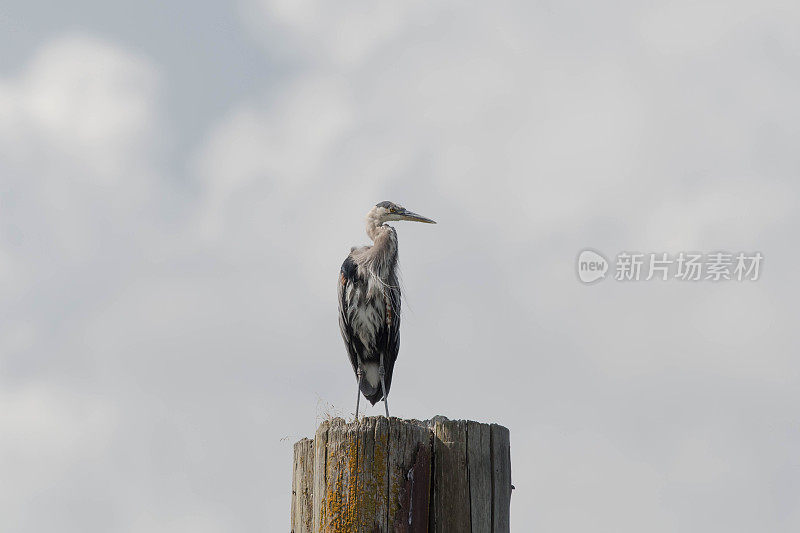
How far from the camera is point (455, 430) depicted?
4.32m

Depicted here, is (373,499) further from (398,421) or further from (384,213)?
(384,213)

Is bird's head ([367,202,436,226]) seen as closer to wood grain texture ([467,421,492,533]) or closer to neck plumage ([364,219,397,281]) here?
neck plumage ([364,219,397,281])

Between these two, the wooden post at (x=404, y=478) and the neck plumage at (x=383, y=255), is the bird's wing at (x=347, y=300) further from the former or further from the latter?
the wooden post at (x=404, y=478)

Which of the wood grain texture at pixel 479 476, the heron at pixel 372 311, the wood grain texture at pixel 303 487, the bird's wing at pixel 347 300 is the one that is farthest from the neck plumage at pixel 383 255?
the wood grain texture at pixel 479 476

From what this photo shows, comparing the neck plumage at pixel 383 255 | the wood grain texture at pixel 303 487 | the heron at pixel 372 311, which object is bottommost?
the wood grain texture at pixel 303 487

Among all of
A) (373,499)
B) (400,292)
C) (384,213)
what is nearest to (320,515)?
(373,499)

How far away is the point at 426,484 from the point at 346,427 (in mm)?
438

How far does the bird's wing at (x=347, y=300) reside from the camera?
361 inches

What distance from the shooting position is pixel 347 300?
918 cm

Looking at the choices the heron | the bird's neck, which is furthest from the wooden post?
the bird's neck

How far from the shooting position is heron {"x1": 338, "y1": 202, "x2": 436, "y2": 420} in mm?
9055

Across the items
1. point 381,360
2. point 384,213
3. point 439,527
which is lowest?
point 439,527

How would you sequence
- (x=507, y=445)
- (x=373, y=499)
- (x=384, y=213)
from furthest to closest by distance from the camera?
(x=384, y=213)
(x=507, y=445)
(x=373, y=499)

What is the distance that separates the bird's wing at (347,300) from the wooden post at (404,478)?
4.79 metres
